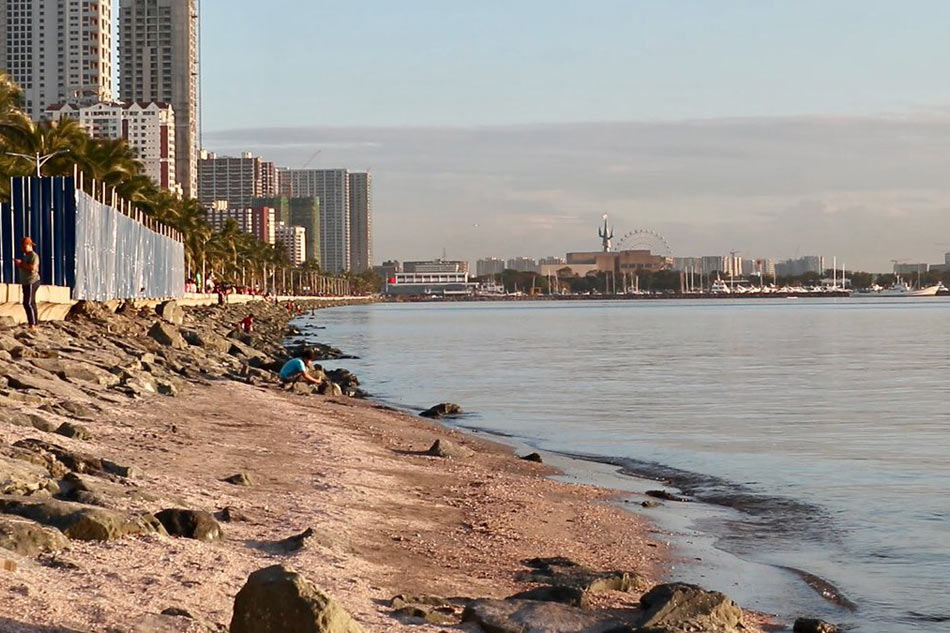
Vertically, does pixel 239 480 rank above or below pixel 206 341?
below

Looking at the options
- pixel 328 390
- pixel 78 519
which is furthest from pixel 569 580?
pixel 328 390

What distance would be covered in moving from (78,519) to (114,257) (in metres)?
33.0

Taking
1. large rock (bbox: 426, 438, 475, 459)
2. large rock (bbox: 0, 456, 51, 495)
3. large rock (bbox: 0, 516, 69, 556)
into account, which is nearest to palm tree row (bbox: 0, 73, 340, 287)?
large rock (bbox: 426, 438, 475, 459)

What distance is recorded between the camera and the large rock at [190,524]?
30.2 ft

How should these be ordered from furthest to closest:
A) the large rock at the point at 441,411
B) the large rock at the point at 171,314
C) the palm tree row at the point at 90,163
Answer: the palm tree row at the point at 90,163, the large rock at the point at 171,314, the large rock at the point at 441,411

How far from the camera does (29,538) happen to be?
7.89 m

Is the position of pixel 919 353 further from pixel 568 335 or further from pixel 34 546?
pixel 34 546

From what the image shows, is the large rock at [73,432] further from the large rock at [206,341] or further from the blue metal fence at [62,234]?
the large rock at [206,341]

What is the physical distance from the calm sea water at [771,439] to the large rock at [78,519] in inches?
187

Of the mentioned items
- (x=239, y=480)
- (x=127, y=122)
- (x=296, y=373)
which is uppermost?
(x=127, y=122)

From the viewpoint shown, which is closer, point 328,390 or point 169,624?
point 169,624

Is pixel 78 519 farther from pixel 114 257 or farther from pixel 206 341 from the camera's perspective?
pixel 114 257

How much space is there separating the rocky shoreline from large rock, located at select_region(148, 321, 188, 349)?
1228 cm

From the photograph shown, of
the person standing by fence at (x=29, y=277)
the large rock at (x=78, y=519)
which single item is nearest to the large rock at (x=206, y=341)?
the person standing by fence at (x=29, y=277)
